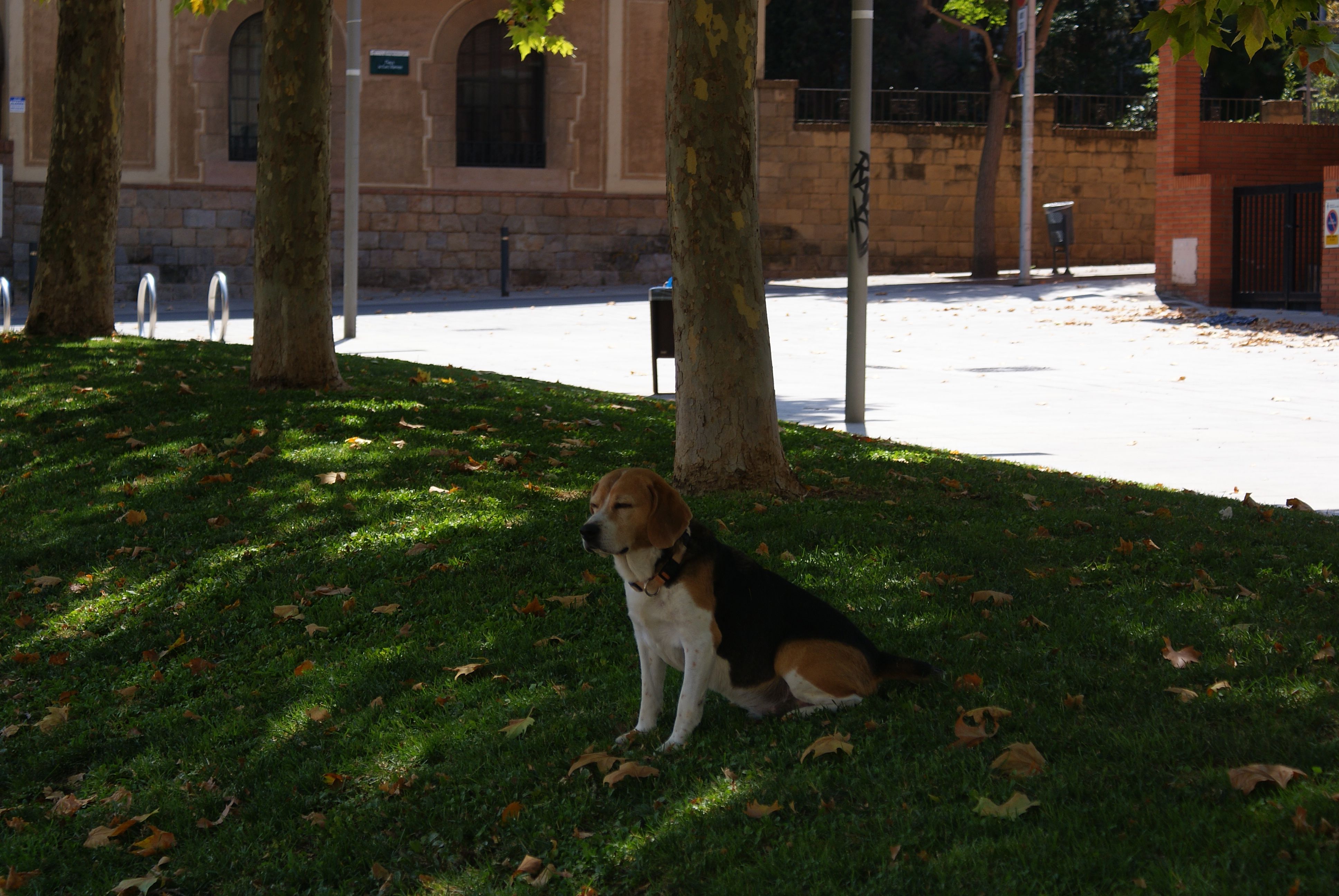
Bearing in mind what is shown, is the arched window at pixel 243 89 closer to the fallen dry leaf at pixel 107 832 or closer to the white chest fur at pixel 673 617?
the fallen dry leaf at pixel 107 832

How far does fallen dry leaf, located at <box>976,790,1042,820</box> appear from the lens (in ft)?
11.9

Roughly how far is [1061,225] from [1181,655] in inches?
990

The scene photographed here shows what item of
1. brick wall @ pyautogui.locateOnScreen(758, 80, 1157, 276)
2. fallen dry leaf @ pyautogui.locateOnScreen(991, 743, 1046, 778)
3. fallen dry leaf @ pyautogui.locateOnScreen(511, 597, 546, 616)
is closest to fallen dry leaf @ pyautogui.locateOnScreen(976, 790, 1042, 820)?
fallen dry leaf @ pyautogui.locateOnScreen(991, 743, 1046, 778)

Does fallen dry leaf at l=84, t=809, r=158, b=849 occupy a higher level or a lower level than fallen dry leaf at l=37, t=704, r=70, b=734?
lower

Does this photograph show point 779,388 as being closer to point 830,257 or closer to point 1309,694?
point 1309,694

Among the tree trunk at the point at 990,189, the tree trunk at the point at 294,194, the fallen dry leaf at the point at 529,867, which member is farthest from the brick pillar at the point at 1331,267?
the fallen dry leaf at the point at 529,867

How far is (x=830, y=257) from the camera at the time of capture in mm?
31703

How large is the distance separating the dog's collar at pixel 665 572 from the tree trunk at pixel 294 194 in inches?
278

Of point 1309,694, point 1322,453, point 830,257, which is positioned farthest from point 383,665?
point 830,257

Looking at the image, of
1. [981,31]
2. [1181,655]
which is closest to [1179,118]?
[981,31]

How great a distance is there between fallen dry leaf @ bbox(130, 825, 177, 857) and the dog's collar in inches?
71.6

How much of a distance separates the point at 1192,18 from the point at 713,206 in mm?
2597

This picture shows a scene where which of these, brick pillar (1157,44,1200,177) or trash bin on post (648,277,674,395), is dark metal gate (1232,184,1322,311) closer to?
brick pillar (1157,44,1200,177)

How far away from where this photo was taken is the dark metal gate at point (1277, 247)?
75.3 feet
